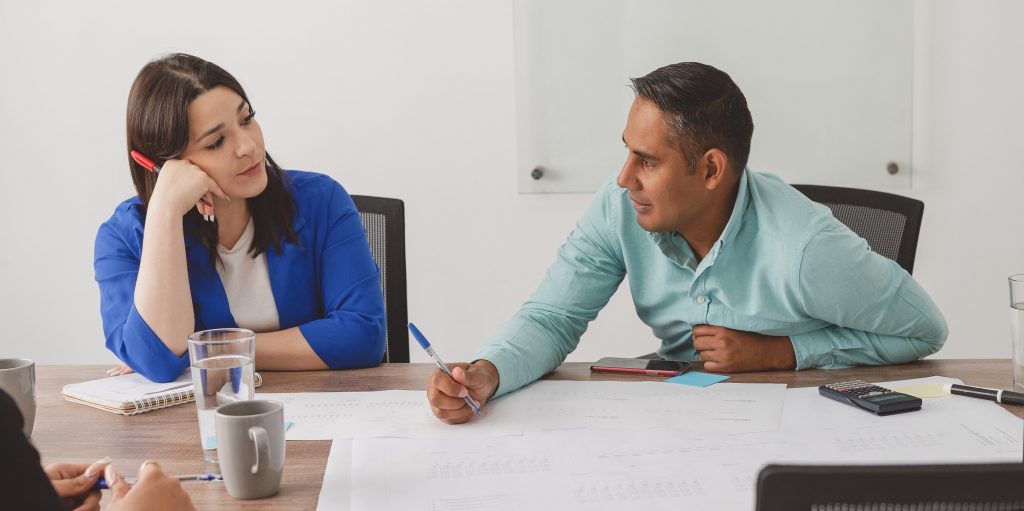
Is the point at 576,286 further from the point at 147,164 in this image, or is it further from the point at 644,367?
the point at 147,164

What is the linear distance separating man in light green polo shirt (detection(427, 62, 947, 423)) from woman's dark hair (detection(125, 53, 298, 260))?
0.54 meters

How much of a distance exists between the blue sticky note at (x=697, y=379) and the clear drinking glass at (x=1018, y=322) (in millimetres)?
412

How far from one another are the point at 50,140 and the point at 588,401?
263 cm

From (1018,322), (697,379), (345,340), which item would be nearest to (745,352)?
(697,379)

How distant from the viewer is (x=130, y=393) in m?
1.46

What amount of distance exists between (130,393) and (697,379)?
89 cm

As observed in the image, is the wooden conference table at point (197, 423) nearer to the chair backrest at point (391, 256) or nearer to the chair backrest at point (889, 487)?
the chair backrest at point (391, 256)

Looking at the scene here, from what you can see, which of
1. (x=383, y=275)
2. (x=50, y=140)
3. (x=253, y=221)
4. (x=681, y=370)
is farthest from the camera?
(x=50, y=140)

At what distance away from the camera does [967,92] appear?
9.98 feet

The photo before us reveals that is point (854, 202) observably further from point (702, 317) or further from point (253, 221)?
point (253, 221)

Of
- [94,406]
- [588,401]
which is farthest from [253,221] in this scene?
[588,401]

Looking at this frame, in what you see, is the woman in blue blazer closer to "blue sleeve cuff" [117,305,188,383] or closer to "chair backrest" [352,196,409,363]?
"blue sleeve cuff" [117,305,188,383]

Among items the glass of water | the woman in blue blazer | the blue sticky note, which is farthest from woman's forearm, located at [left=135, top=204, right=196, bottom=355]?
the blue sticky note

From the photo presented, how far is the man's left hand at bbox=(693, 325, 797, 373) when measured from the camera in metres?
1.52
